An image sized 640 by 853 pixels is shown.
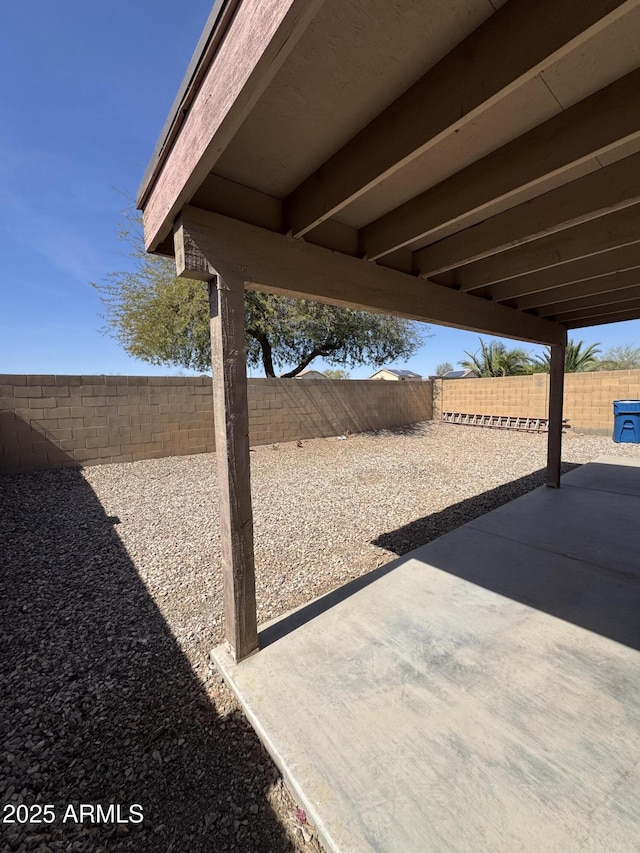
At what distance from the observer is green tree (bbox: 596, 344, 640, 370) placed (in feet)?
76.1

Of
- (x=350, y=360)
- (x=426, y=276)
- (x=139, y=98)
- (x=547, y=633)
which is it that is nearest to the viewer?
(x=547, y=633)

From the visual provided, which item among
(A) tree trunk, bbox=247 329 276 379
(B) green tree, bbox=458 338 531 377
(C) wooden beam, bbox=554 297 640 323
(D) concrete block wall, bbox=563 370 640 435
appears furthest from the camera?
(B) green tree, bbox=458 338 531 377

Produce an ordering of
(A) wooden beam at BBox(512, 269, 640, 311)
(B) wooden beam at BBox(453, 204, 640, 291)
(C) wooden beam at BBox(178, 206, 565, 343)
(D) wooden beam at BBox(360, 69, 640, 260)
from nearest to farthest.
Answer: (D) wooden beam at BBox(360, 69, 640, 260)
(C) wooden beam at BBox(178, 206, 565, 343)
(B) wooden beam at BBox(453, 204, 640, 291)
(A) wooden beam at BBox(512, 269, 640, 311)

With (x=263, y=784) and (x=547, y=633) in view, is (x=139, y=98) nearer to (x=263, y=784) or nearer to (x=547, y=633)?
(x=263, y=784)

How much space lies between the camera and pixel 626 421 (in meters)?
8.42

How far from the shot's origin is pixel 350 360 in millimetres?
11953

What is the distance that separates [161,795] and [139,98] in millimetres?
5706

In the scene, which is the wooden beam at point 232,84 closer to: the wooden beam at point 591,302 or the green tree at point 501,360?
the wooden beam at point 591,302

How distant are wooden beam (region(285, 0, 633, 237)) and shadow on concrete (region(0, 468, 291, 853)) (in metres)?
2.46

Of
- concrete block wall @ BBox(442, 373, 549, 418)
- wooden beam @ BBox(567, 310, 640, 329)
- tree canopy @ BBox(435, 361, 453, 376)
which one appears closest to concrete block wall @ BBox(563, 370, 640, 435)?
concrete block wall @ BBox(442, 373, 549, 418)

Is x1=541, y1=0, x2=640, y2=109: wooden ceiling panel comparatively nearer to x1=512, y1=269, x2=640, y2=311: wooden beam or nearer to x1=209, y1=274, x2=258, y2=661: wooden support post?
x1=209, y1=274, x2=258, y2=661: wooden support post

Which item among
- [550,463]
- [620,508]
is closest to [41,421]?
[550,463]

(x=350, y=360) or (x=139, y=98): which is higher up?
(x=139, y=98)

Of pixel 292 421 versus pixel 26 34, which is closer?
pixel 26 34
